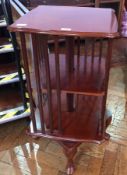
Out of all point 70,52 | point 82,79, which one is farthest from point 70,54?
point 82,79

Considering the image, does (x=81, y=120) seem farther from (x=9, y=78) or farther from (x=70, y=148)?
(x=9, y=78)

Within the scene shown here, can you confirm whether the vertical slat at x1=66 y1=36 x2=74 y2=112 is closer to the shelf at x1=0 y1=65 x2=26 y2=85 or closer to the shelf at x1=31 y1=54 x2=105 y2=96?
the shelf at x1=31 y1=54 x2=105 y2=96

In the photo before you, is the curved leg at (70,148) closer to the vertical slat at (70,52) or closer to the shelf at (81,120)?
the shelf at (81,120)

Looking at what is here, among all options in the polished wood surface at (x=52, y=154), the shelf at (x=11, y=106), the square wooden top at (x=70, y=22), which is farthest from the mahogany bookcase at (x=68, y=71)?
the shelf at (x=11, y=106)

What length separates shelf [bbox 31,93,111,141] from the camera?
0.99m

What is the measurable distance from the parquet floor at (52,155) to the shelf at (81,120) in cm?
26

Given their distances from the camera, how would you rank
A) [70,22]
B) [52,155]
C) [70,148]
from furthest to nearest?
1. [52,155]
2. [70,148]
3. [70,22]

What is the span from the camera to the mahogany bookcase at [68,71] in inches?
27.8

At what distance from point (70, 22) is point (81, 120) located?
1.66 ft

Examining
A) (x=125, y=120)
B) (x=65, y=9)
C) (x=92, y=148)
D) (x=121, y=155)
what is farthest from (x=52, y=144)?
(x=65, y=9)

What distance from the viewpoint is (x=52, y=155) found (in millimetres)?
1229

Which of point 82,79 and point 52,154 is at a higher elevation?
point 82,79

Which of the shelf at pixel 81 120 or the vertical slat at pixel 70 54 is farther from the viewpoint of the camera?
the shelf at pixel 81 120

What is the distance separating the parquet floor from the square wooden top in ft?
2.49
